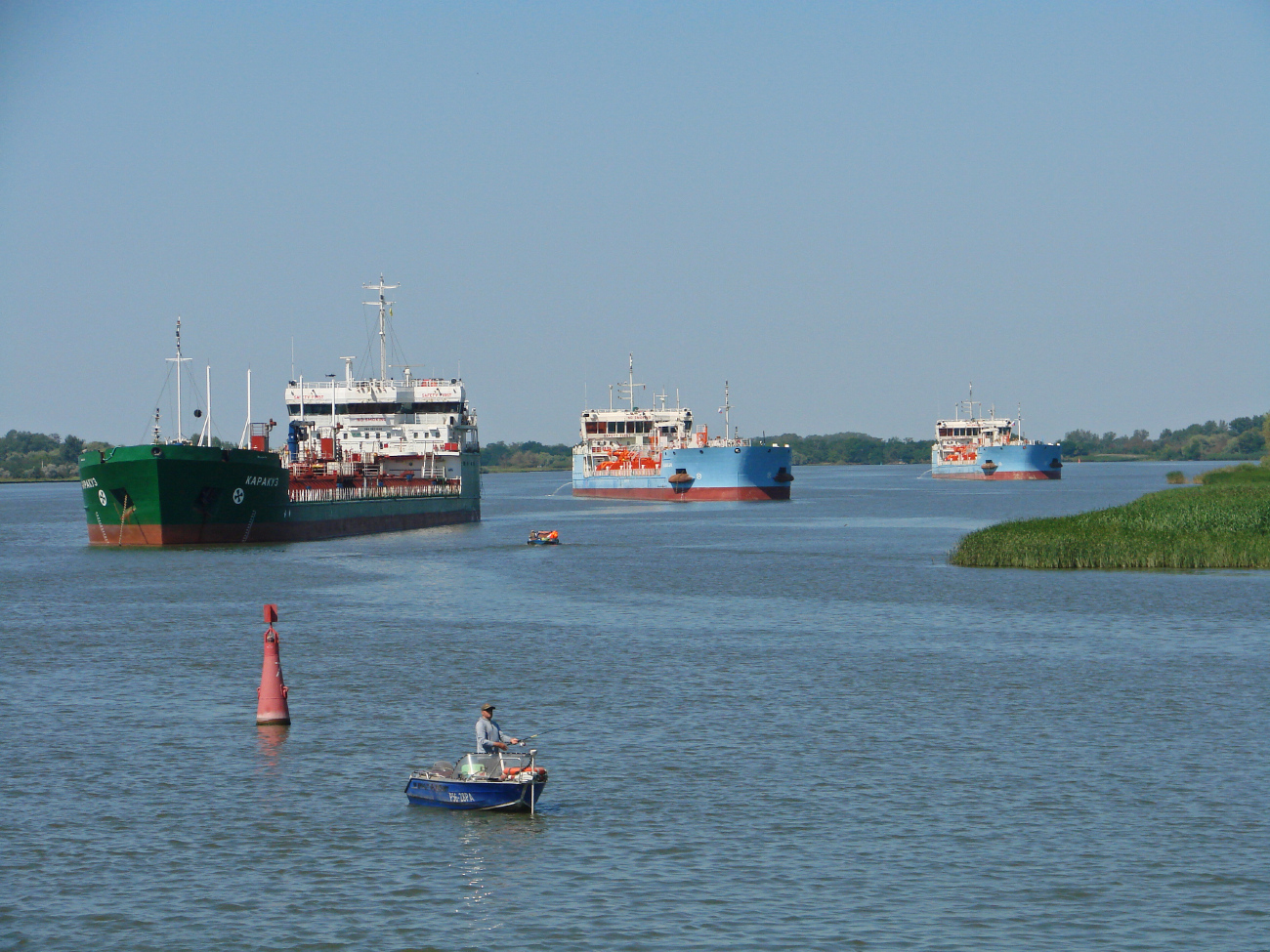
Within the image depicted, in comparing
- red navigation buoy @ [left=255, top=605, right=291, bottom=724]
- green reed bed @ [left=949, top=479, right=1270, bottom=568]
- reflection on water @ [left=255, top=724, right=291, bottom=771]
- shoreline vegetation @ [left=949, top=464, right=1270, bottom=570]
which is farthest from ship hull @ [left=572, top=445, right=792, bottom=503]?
reflection on water @ [left=255, top=724, right=291, bottom=771]

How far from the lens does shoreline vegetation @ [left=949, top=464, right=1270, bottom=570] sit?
2349 inches

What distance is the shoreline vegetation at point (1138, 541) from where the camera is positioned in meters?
59.7

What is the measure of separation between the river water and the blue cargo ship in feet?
318

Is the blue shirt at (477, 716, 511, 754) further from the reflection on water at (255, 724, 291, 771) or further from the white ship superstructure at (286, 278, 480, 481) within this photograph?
the white ship superstructure at (286, 278, 480, 481)

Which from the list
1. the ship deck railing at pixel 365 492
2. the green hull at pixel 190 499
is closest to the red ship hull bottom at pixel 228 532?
the green hull at pixel 190 499

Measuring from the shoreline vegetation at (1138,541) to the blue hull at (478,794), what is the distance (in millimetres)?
44925

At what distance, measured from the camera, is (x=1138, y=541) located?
6134 cm

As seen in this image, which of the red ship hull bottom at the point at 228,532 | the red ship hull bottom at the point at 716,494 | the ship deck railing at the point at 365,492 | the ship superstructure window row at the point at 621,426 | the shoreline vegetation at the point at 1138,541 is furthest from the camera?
the ship superstructure window row at the point at 621,426

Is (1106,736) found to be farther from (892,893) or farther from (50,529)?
(50,529)

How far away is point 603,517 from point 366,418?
29.0 metres

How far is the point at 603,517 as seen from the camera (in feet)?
405

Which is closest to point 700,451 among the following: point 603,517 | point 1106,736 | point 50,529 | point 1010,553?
point 603,517

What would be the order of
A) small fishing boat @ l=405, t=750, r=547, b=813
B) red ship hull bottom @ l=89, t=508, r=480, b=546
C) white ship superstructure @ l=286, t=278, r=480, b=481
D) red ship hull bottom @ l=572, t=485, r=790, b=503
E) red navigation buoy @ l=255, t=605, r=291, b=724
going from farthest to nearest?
red ship hull bottom @ l=572, t=485, r=790, b=503 < white ship superstructure @ l=286, t=278, r=480, b=481 < red ship hull bottom @ l=89, t=508, r=480, b=546 < red navigation buoy @ l=255, t=605, r=291, b=724 < small fishing boat @ l=405, t=750, r=547, b=813

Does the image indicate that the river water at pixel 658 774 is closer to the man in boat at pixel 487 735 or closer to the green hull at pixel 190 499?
the man in boat at pixel 487 735
